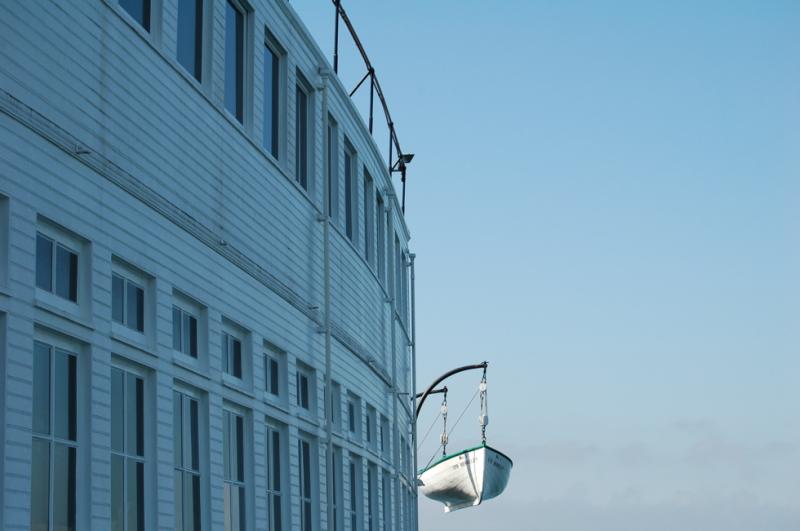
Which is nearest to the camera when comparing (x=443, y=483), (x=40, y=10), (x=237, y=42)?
(x=40, y=10)

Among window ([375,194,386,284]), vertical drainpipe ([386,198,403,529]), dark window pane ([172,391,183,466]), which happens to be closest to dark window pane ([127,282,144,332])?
dark window pane ([172,391,183,466])

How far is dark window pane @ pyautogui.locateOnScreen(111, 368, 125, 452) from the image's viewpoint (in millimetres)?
14234

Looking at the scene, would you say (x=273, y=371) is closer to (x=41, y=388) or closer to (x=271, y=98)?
(x=271, y=98)

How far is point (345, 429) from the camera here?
24.8 m

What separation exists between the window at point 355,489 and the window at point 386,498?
2821mm

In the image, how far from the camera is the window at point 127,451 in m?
14.2

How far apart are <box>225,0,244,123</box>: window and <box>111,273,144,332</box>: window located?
14.8ft

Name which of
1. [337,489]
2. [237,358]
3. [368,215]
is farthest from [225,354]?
[368,215]

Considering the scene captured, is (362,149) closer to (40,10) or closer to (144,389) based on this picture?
(144,389)

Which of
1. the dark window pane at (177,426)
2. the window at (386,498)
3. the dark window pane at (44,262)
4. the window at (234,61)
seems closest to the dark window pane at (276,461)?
the dark window pane at (177,426)

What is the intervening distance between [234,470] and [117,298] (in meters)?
4.47

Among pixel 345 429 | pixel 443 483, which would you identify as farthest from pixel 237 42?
pixel 443 483

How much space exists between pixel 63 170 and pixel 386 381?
17.4m

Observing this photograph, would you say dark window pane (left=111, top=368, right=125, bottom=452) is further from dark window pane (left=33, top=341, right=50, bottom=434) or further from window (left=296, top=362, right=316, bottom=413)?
window (left=296, top=362, right=316, bottom=413)
